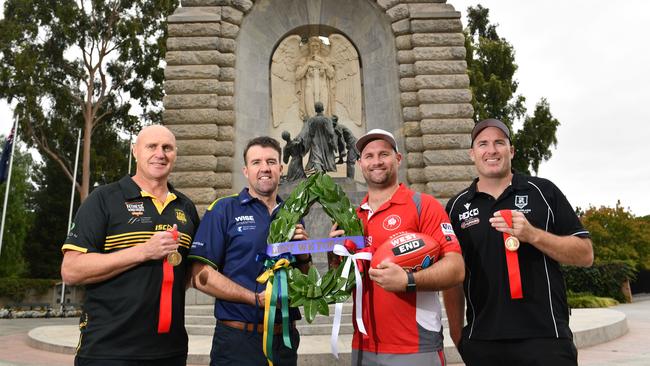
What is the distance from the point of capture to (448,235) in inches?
104

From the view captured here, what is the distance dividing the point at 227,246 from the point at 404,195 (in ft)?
3.99

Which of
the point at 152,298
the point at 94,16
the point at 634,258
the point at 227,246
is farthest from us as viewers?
the point at 634,258

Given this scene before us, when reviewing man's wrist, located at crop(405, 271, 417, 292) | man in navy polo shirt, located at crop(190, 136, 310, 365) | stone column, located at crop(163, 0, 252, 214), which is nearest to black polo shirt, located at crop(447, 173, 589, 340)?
man's wrist, located at crop(405, 271, 417, 292)

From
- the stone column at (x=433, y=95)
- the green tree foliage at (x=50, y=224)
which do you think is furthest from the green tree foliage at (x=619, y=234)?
the green tree foliage at (x=50, y=224)

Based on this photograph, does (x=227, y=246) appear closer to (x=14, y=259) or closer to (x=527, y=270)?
(x=527, y=270)

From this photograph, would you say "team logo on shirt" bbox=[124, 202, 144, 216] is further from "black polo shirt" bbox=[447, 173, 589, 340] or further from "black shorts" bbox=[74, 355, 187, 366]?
"black polo shirt" bbox=[447, 173, 589, 340]

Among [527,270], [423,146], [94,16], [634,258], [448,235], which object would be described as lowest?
[634,258]

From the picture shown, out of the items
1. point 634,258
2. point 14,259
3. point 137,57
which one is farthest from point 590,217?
point 14,259

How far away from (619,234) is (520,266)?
29452 mm

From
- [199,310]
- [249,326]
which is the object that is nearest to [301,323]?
[199,310]

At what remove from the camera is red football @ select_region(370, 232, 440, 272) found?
98.1 inches

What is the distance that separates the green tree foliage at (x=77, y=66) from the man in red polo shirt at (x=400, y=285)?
21.5m

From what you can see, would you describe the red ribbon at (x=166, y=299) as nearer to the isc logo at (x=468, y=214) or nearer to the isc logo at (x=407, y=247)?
the isc logo at (x=407, y=247)

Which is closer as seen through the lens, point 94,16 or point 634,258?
point 94,16
